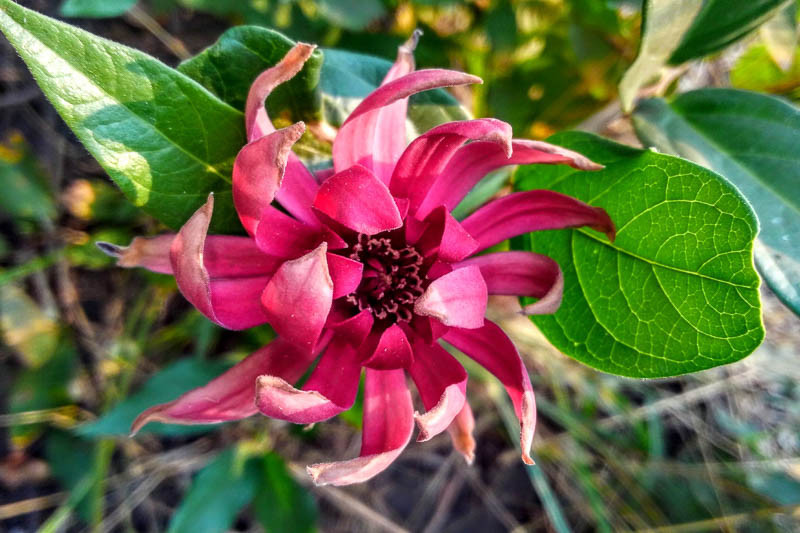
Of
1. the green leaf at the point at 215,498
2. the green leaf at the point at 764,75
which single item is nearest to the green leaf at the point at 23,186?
the green leaf at the point at 215,498

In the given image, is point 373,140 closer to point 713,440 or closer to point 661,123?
point 661,123

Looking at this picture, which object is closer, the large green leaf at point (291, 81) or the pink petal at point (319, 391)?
the pink petal at point (319, 391)

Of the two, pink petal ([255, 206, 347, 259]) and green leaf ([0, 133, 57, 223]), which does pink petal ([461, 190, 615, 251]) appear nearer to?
pink petal ([255, 206, 347, 259])

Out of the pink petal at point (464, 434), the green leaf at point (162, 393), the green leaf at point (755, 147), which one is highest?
the green leaf at point (755, 147)

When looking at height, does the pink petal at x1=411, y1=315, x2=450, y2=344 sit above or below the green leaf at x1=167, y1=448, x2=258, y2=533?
above

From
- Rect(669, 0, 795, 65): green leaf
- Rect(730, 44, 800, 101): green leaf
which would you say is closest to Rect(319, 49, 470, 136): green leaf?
Rect(669, 0, 795, 65): green leaf

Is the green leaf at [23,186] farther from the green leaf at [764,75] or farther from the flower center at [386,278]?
the green leaf at [764,75]

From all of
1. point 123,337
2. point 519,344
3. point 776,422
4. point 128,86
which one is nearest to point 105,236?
point 123,337

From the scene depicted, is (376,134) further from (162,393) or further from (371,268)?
(162,393)
